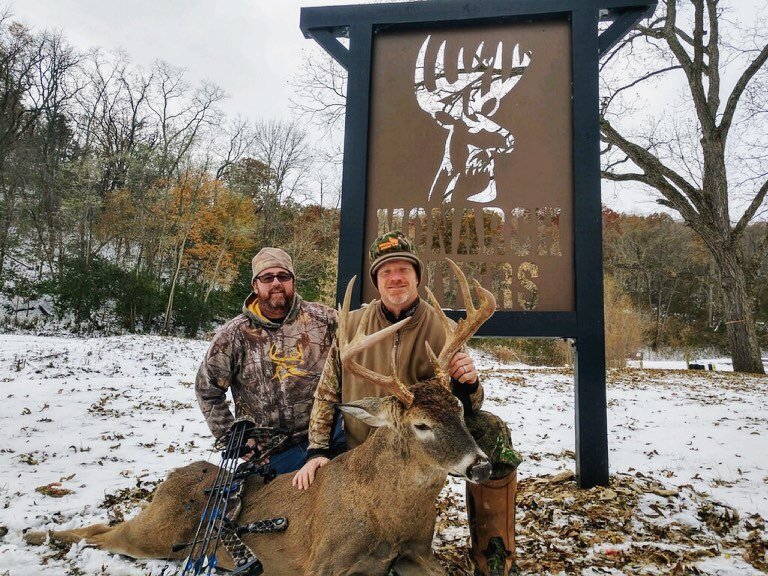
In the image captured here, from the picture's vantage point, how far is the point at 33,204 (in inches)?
995

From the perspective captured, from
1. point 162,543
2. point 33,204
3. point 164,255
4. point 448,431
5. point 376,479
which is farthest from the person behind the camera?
point 164,255

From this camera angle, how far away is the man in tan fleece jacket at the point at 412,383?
272 centimetres

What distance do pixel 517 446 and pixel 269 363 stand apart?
357 centimetres

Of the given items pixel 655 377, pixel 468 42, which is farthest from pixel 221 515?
pixel 655 377

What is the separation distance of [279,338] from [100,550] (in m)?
1.77

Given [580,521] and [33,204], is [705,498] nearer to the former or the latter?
[580,521]

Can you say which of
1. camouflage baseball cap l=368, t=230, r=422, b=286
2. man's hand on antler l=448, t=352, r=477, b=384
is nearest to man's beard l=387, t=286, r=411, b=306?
camouflage baseball cap l=368, t=230, r=422, b=286

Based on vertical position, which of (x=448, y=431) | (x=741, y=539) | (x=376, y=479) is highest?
(x=448, y=431)

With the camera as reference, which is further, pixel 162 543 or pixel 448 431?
pixel 162 543

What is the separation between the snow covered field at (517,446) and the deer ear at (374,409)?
130cm

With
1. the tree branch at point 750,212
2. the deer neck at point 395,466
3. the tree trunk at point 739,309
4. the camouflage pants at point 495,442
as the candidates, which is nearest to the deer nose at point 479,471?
the deer neck at point 395,466

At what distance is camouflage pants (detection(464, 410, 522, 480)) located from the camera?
275 cm

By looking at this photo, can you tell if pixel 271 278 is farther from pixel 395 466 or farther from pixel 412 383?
pixel 395 466

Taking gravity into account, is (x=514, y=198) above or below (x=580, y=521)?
above
